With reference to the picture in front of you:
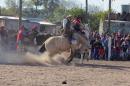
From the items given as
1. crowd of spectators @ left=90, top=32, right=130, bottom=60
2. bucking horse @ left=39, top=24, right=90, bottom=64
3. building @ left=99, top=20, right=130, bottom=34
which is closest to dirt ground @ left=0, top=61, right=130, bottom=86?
Result: bucking horse @ left=39, top=24, right=90, bottom=64

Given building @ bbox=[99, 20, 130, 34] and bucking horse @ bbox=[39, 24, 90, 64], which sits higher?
building @ bbox=[99, 20, 130, 34]

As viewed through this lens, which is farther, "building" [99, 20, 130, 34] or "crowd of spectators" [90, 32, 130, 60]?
"building" [99, 20, 130, 34]

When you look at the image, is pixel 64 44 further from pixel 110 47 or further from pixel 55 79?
pixel 110 47

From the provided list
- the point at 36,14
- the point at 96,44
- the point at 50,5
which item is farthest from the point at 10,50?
the point at 50,5

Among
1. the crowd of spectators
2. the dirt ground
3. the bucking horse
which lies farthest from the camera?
the crowd of spectators

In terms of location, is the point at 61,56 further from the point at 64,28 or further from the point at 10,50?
the point at 10,50

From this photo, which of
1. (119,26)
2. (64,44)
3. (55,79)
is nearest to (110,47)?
(64,44)

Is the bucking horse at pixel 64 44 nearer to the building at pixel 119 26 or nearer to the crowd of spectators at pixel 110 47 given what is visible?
the crowd of spectators at pixel 110 47

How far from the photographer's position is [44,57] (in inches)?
930

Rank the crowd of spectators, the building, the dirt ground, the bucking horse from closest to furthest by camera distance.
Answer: the dirt ground → the bucking horse → the crowd of spectators → the building

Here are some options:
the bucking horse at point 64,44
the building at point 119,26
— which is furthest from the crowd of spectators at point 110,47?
the building at point 119,26

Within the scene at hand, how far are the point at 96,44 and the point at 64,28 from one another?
8.45 m

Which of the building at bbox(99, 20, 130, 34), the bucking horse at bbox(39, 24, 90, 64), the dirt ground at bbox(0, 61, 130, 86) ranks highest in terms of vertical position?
the building at bbox(99, 20, 130, 34)

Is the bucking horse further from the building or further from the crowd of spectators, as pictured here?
the building
